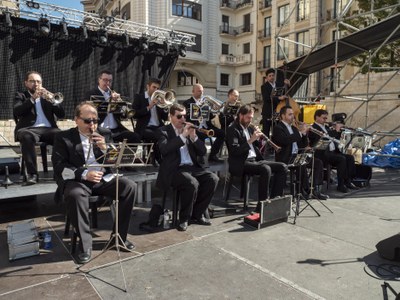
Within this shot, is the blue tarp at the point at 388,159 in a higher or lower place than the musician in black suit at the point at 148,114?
lower

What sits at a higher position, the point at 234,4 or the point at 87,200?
the point at 234,4

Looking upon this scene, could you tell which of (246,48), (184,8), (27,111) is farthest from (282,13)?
(27,111)

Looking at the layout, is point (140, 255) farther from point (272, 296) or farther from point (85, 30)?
point (85, 30)

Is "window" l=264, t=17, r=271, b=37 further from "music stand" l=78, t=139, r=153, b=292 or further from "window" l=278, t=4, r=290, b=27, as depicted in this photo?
"music stand" l=78, t=139, r=153, b=292

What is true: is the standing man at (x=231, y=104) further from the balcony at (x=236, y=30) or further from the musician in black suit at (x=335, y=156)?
the balcony at (x=236, y=30)

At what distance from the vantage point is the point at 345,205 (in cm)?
552

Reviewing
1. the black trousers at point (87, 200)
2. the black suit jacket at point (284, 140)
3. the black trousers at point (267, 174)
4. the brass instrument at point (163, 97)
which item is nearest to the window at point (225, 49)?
the brass instrument at point (163, 97)

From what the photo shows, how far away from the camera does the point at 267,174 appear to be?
495 cm

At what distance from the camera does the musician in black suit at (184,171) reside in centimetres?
424

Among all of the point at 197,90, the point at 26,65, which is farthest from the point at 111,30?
the point at 197,90

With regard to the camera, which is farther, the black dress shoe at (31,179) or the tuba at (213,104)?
the tuba at (213,104)

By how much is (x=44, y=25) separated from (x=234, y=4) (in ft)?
85.9

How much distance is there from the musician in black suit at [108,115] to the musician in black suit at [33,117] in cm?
65

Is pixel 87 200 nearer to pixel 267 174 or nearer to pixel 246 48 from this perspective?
pixel 267 174
